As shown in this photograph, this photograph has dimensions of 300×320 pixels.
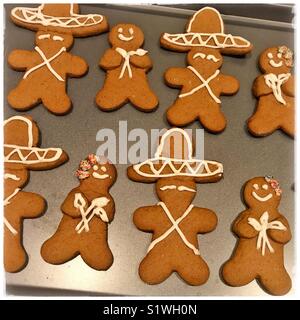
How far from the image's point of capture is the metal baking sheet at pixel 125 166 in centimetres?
146

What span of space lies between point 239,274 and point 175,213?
29 centimetres

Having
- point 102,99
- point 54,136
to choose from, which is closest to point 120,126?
point 102,99

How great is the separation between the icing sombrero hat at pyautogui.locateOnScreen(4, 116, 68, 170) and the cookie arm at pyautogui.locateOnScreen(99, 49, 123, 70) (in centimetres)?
34

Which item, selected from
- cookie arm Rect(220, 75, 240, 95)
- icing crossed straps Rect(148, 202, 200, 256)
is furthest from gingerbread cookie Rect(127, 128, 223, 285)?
cookie arm Rect(220, 75, 240, 95)

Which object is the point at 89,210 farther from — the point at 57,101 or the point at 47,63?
the point at 47,63

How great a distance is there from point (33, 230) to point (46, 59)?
63cm

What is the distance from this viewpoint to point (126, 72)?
1.65m

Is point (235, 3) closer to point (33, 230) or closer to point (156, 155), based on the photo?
point (156, 155)

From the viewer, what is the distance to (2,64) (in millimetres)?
1642

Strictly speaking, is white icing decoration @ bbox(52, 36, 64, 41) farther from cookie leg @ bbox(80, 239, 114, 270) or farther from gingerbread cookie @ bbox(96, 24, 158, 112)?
cookie leg @ bbox(80, 239, 114, 270)

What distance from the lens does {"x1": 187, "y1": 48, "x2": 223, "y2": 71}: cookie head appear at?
1677 mm

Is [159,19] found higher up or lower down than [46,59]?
higher up

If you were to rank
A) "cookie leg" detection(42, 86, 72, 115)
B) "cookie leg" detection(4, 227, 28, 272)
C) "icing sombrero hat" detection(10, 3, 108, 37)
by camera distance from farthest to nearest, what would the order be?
"icing sombrero hat" detection(10, 3, 108, 37) → "cookie leg" detection(42, 86, 72, 115) → "cookie leg" detection(4, 227, 28, 272)
